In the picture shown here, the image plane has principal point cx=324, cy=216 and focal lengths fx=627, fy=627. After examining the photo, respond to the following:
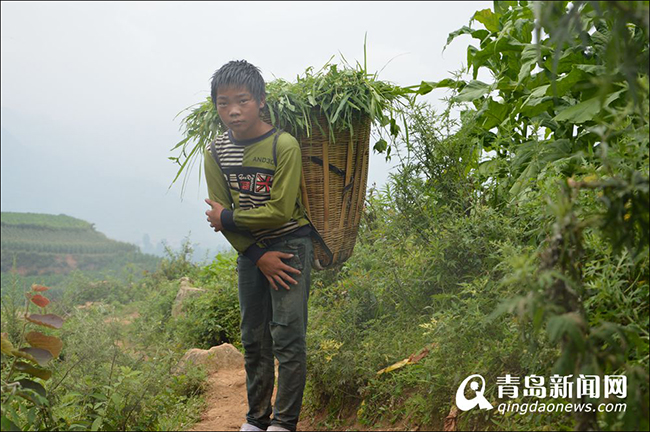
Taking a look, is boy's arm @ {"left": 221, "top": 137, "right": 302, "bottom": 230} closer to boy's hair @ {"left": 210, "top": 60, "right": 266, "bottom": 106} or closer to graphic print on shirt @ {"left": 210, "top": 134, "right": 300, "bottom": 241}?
graphic print on shirt @ {"left": 210, "top": 134, "right": 300, "bottom": 241}

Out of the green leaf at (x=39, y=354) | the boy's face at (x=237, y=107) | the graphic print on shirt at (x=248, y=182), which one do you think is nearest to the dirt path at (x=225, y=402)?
the green leaf at (x=39, y=354)

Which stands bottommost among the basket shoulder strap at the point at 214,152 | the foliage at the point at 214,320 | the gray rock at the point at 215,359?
the gray rock at the point at 215,359

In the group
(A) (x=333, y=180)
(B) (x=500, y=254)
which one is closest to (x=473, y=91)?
(B) (x=500, y=254)

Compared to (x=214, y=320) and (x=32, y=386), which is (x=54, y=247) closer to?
(x=214, y=320)

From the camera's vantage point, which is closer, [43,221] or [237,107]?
[237,107]

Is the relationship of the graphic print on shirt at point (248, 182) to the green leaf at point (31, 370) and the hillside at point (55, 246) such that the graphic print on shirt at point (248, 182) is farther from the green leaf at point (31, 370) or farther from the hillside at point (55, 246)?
the hillside at point (55, 246)

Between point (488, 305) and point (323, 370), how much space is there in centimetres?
109

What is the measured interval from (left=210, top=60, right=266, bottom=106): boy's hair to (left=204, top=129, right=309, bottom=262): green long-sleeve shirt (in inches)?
8.9

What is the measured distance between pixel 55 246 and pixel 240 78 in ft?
41.0

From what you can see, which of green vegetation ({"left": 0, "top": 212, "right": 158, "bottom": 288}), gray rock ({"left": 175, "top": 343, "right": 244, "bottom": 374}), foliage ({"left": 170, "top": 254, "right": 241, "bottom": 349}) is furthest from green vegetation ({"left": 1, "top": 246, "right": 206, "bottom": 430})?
green vegetation ({"left": 0, "top": 212, "right": 158, "bottom": 288})

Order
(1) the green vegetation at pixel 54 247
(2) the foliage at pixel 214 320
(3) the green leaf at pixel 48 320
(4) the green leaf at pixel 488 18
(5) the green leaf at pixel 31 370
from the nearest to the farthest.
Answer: (5) the green leaf at pixel 31 370 < (3) the green leaf at pixel 48 320 < (4) the green leaf at pixel 488 18 < (2) the foliage at pixel 214 320 < (1) the green vegetation at pixel 54 247

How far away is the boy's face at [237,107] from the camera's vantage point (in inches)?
121

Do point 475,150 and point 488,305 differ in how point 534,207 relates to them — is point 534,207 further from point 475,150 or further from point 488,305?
point 475,150

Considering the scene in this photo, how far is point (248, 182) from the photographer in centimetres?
315
